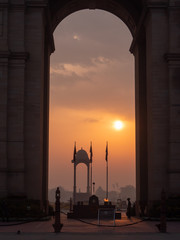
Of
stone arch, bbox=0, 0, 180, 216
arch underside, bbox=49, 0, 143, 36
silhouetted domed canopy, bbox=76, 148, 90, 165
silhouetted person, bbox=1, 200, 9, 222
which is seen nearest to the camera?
silhouetted person, bbox=1, 200, 9, 222

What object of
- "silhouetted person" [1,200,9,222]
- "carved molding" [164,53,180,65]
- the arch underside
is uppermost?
→ the arch underside

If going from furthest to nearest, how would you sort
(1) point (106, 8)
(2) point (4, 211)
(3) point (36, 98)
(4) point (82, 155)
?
1. (4) point (82, 155)
2. (1) point (106, 8)
3. (3) point (36, 98)
4. (2) point (4, 211)

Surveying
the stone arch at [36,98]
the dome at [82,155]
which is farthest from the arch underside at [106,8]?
the dome at [82,155]

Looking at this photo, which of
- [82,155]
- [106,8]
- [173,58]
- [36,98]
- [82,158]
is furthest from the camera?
[82,155]

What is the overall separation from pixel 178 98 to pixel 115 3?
13.6 metres

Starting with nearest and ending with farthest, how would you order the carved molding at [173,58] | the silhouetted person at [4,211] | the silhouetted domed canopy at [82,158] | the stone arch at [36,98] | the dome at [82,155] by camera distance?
the silhouetted person at [4,211] < the stone arch at [36,98] < the carved molding at [173,58] < the silhouetted domed canopy at [82,158] < the dome at [82,155]

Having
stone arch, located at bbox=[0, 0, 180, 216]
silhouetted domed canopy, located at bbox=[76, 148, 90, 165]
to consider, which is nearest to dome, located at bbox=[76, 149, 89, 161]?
silhouetted domed canopy, located at bbox=[76, 148, 90, 165]

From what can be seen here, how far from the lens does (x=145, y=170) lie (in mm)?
39250

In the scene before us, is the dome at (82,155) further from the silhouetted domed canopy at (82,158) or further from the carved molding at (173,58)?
the carved molding at (173,58)

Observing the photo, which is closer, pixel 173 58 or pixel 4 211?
pixel 4 211

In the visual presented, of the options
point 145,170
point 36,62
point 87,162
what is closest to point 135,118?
point 145,170

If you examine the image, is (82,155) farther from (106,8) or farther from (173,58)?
(173,58)

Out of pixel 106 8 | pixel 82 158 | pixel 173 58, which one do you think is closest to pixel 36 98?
pixel 173 58

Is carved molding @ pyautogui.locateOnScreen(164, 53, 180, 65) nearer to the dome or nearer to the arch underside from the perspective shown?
the arch underside
